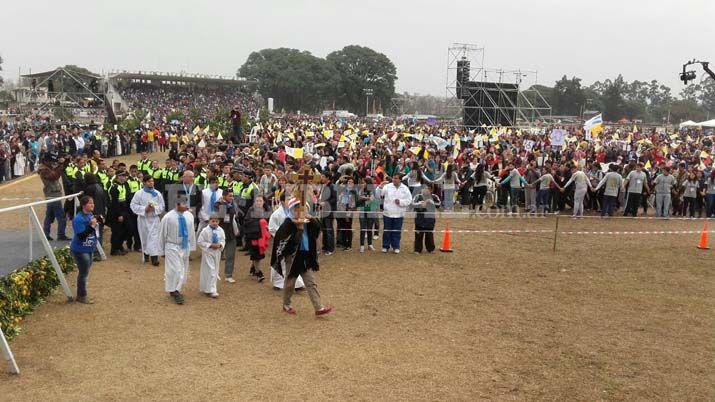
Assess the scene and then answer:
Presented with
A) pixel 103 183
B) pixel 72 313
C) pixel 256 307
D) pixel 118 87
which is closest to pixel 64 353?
pixel 72 313

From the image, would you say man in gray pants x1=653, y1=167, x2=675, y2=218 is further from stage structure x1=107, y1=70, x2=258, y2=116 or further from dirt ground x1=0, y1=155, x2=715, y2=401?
stage structure x1=107, y1=70, x2=258, y2=116

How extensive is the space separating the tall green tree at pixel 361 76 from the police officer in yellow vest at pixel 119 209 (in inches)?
3194

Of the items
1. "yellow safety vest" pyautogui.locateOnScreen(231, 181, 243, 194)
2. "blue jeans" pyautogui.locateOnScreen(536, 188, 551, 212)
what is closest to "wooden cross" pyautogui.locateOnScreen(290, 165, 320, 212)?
"yellow safety vest" pyautogui.locateOnScreen(231, 181, 243, 194)

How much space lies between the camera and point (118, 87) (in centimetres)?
6956

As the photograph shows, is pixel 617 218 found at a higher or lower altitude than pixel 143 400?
higher

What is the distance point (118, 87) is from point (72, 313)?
68207 millimetres

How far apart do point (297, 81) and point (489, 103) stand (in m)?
52.5

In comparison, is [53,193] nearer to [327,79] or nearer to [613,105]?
[327,79]

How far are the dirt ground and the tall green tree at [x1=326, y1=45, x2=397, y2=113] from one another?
82432 mm

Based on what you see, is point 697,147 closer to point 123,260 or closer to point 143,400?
point 123,260

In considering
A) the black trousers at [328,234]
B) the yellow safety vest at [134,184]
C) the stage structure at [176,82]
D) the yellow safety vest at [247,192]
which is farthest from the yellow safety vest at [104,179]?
the stage structure at [176,82]

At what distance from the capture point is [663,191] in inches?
666

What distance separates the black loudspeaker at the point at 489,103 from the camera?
132 ft

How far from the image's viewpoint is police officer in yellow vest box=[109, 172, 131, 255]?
11.5 m
